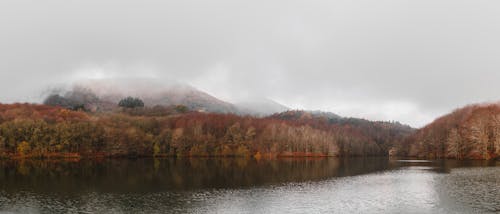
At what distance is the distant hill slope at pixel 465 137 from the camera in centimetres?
14300

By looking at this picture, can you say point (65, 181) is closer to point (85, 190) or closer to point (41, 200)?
point (85, 190)

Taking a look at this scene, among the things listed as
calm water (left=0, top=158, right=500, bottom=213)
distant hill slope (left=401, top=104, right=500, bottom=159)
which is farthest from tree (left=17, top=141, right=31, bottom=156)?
distant hill slope (left=401, top=104, right=500, bottom=159)

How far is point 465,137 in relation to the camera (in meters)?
157

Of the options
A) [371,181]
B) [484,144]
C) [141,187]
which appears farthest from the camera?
[484,144]

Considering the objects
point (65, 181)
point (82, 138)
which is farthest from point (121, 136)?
point (65, 181)

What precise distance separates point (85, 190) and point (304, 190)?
1349 inches

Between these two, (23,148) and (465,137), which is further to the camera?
(23,148)

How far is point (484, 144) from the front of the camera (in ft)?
466

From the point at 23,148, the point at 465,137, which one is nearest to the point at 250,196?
the point at 465,137

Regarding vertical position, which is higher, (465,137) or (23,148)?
(465,137)

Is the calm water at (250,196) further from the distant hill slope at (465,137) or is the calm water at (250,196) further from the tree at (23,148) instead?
the tree at (23,148)

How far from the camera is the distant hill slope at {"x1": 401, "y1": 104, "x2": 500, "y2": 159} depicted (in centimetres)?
14300

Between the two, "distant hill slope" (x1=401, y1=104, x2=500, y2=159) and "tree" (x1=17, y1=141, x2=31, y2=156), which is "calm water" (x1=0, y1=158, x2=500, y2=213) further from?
"tree" (x1=17, y1=141, x2=31, y2=156)

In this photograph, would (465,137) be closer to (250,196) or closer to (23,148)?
(250,196)
